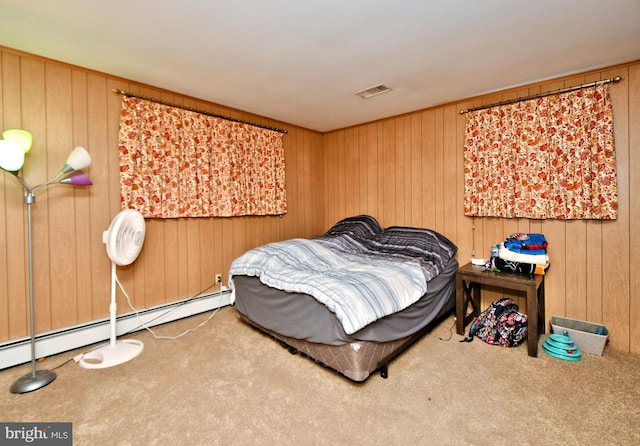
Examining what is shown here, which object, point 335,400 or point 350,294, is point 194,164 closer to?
point 350,294

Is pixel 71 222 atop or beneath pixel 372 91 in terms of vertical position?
beneath

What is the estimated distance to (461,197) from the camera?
3236 millimetres

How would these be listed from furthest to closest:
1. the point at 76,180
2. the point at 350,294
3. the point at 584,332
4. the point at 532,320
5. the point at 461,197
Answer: the point at 461,197 < the point at 584,332 < the point at 532,320 < the point at 76,180 < the point at 350,294

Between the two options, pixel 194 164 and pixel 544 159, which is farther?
pixel 194 164

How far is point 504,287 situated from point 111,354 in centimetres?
327

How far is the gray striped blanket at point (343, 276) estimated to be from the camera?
1890 mm

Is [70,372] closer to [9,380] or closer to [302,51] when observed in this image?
[9,380]

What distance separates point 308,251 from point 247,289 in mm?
661

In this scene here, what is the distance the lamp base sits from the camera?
189 cm

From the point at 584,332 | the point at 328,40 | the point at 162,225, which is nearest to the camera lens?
the point at 328,40

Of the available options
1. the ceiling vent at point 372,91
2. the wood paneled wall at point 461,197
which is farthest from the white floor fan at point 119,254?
the wood paneled wall at point 461,197

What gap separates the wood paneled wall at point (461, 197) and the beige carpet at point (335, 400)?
482 mm

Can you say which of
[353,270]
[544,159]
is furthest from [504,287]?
[353,270]

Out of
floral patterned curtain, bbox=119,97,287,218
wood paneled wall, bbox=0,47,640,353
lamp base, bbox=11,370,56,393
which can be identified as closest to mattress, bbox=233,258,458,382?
wood paneled wall, bbox=0,47,640,353
